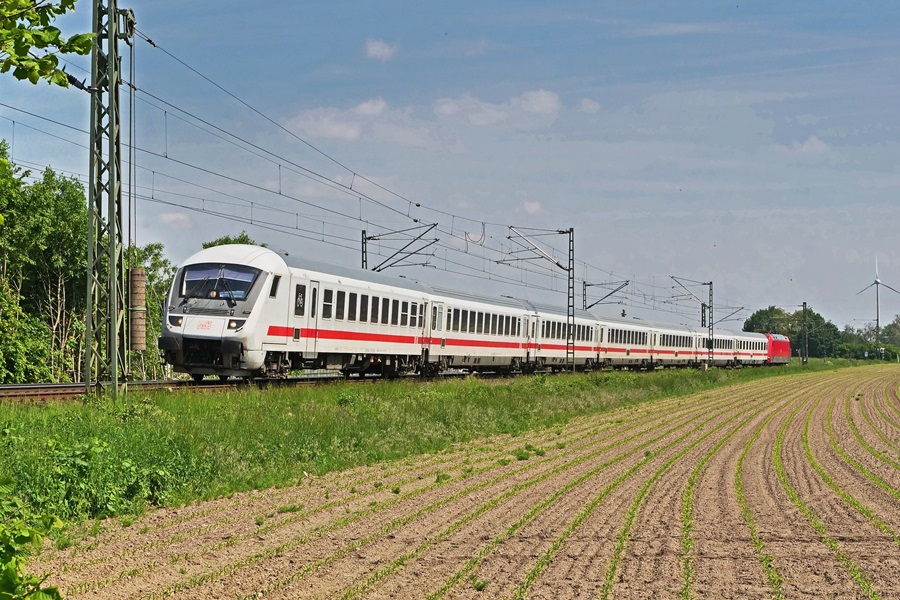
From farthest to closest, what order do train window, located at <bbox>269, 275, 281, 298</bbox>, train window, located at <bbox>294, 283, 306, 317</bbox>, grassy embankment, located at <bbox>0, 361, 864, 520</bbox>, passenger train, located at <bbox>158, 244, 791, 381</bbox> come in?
train window, located at <bbox>294, 283, 306, 317</bbox> < train window, located at <bbox>269, 275, 281, 298</bbox> < passenger train, located at <bbox>158, 244, 791, 381</bbox> < grassy embankment, located at <bbox>0, 361, 864, 520</bbox>

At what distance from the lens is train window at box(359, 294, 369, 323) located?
2925cm

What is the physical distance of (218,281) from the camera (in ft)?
77.9

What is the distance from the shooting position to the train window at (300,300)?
2519cm

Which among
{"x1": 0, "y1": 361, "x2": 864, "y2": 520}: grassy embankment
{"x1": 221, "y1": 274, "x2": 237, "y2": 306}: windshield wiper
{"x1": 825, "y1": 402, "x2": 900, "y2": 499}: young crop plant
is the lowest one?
{"x1": 825, "y1": 402, "x2": 900, "y2": 499}: young crop plant

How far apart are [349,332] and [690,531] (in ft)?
60.5

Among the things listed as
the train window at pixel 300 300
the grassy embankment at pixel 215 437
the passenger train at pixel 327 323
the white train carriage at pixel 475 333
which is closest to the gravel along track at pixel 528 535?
the grassy embankment at pixel 215 437

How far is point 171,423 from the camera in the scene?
602 inches

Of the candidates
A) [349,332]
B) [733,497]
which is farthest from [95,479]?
[349,332]

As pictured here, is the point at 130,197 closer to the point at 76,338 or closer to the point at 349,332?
the point at 349,332

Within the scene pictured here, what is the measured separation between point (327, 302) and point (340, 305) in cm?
88

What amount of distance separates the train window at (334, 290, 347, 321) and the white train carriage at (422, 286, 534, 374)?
25.4 feet

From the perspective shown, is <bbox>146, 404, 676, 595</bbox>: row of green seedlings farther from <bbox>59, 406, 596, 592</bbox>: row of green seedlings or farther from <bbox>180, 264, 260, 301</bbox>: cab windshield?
<bbox>180, 264, 260, 301</bbox>: cab windshield

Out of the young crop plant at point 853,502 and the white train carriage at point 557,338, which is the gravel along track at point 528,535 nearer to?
the young crop plant at point 853,502

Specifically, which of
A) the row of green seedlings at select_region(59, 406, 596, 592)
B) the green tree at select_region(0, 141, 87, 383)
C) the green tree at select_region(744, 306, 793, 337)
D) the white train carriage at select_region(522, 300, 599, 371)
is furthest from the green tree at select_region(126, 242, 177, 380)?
the green tree at select_region(744, 306, 793, 337)
